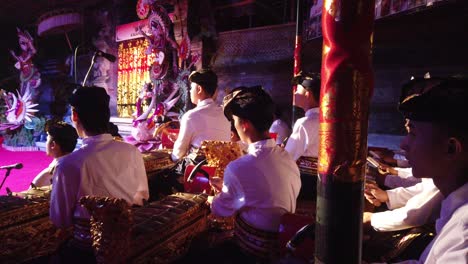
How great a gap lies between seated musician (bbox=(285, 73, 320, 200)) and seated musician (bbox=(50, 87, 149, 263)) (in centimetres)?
230

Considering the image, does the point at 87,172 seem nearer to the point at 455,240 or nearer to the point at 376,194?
the point at 455,240

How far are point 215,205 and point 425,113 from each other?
1.44 m

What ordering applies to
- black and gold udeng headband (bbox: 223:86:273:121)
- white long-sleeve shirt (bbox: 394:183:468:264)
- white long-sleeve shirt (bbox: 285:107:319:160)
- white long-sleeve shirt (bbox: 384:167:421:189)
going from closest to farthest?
1. white long-sleeve shirt (bbox: 394:183:468:264)
2. black and gold udeng headband (bbox: 223:86:273:121)
3. white long-sleeve shirt (bbox: 384:167:421:189)
4. white long-sleeve shirt (bbox: 285:107:319:160)

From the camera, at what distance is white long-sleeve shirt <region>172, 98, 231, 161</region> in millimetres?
4336

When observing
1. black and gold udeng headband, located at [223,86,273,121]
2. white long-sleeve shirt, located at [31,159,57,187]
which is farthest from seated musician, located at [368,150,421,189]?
white long-sleeve shirt, located at [31,159,57,187]

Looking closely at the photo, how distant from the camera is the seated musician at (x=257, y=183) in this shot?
2076 mm

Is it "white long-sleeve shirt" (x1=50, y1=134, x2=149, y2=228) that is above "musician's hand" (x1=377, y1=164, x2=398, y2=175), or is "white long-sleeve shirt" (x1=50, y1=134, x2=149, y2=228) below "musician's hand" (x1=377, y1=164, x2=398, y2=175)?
above

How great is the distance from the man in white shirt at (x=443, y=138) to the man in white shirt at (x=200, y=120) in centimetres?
323

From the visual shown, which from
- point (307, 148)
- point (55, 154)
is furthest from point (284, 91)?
point (55, 154)

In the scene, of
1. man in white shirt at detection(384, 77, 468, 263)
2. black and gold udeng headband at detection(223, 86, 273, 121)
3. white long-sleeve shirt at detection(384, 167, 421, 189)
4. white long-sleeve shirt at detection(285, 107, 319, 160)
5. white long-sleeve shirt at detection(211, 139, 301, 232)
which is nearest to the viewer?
man in white shirt at detection(384, 77, 468, 263)

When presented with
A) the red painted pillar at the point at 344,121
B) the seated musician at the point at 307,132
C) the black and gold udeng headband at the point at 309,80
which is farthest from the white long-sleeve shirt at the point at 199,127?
the red painted pillar at the point at 344,121

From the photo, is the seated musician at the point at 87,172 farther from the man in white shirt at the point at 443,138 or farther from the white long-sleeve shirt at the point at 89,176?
the man in white shirt at the point at 443,138

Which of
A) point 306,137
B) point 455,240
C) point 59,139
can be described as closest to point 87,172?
point 59,139

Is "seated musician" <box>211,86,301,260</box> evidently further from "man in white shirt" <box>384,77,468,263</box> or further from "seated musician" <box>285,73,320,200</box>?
"seated musician" <box>285,73,320,200</box>
